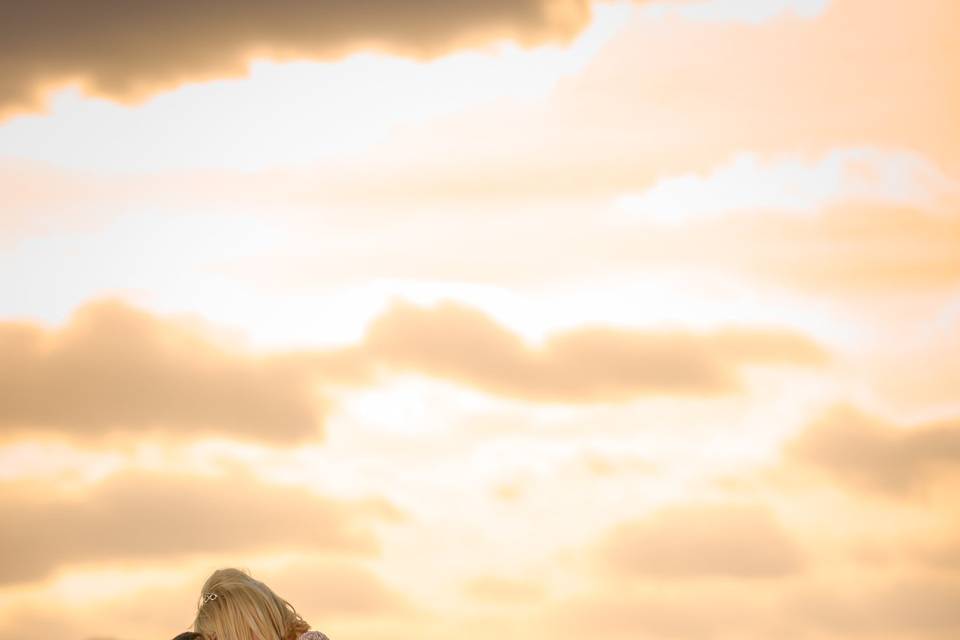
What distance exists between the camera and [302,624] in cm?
1203

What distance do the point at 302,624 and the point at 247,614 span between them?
2.01 feet

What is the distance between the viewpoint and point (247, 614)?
1157 centimetres

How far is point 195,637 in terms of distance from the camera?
1152 cm

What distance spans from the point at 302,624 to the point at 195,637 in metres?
0.91

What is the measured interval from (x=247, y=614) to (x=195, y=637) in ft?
1.39

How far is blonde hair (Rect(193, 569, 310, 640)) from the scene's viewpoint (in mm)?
11562

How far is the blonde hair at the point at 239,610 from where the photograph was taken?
11.6 meters

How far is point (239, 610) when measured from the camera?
1157 centimetres
